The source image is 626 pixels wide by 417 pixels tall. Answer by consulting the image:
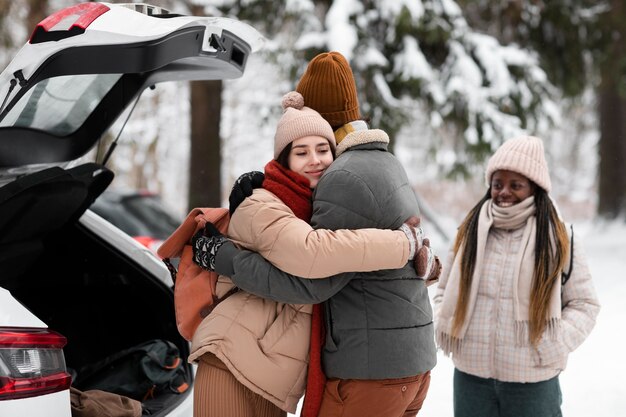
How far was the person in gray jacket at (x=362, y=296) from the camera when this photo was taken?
8.38 ft

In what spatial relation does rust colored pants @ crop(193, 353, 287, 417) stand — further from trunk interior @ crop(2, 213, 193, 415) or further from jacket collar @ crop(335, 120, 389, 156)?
A: trunk interior @ crop(2, 213, 193, 415)

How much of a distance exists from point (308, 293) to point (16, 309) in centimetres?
98

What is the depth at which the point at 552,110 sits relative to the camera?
10.2 meters

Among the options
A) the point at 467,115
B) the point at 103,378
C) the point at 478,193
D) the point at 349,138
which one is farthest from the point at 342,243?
the point at 478,193

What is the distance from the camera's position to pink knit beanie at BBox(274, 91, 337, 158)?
2.70 m

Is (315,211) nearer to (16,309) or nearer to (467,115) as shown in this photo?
(16,309)

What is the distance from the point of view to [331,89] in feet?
9.36

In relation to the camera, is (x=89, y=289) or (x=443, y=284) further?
(x=89, y=289)

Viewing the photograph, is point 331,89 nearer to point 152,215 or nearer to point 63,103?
point 63,103

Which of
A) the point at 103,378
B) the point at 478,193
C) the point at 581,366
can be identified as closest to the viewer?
the point at 103,378

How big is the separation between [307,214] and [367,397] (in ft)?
2.30

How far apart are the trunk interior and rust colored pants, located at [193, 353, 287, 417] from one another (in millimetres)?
1057

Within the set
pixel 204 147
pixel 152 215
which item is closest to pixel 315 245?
pixel 152 215

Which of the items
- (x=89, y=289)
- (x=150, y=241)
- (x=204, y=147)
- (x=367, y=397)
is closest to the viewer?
(x=367, y=397)
